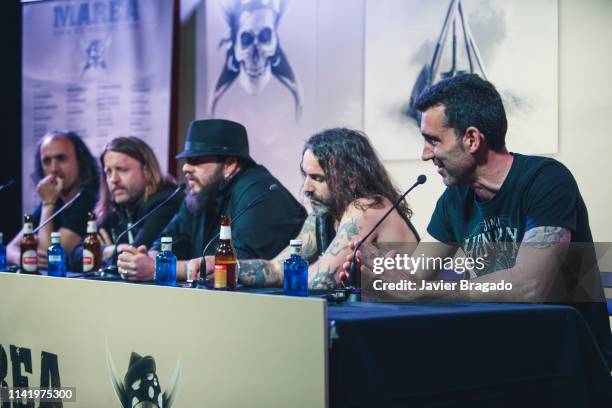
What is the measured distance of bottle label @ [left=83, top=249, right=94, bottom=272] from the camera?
348cm

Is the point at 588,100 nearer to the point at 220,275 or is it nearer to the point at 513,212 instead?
the point at 513,212

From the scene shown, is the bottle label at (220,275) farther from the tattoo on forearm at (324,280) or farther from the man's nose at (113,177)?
the man's nose at (113,177)

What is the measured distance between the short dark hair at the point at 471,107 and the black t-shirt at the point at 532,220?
12 cm

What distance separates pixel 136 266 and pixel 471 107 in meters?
1.44

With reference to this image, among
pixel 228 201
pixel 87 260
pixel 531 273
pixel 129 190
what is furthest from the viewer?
pixel 129 190

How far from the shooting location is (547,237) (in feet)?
7.47

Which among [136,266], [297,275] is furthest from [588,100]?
[136,266]

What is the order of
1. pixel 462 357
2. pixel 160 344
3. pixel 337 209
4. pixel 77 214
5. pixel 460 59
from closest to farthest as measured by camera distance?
pixel 462 357, pixel 160 344, pixel 337 209, pixel 460 59, pixel 77 214

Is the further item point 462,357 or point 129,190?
point 129,190

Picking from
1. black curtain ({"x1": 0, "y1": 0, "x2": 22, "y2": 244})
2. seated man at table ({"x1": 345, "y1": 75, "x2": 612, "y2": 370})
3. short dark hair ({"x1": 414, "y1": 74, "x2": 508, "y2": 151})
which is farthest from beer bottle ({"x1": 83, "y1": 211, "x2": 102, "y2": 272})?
black curtain ({"x1": 0, "y1": 0, "x2": 22, "y2": 244})

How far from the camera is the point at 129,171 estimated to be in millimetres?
4301

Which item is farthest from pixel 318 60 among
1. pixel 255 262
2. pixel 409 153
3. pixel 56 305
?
pixel 56 305

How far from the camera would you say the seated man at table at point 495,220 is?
216 centimetres

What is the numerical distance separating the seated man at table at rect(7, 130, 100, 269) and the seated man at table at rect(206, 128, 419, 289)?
5.40 feet
